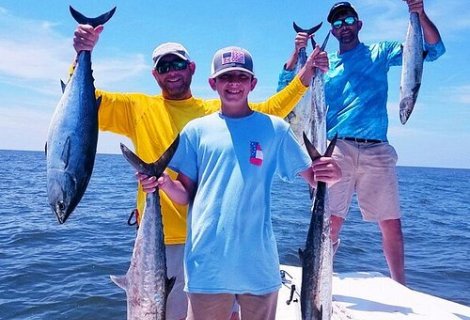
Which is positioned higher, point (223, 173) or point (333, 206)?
point (223, 173)

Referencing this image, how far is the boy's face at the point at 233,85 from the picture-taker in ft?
8.13

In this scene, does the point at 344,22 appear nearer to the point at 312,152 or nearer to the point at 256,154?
the point at 312,152

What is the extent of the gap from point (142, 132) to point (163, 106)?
0.21 metres

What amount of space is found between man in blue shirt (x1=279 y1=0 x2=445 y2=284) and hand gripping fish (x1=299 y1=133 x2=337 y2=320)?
4.74ft

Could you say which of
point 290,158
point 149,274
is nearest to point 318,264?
point 290,158

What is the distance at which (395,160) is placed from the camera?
402 centimetres

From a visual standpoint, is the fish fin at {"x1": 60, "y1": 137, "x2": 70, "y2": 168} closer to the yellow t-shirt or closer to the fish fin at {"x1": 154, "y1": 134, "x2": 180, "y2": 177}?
the fish fin at {"x1": 154, "y1": 134, "x2": 180, "y2": 177}

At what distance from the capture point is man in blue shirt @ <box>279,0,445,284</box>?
3.92 m

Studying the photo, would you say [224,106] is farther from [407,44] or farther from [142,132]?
[407,44]

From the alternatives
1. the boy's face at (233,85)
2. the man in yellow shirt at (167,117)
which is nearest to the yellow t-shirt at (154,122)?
the man in yellow shirt at (167,117)

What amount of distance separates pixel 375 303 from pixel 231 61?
2384 millimetres

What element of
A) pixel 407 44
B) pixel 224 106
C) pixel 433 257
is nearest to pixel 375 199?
pixel 407 44

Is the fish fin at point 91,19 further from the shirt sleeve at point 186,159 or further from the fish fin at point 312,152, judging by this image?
the fish fin at point 312,152

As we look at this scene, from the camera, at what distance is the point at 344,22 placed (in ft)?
13.0
